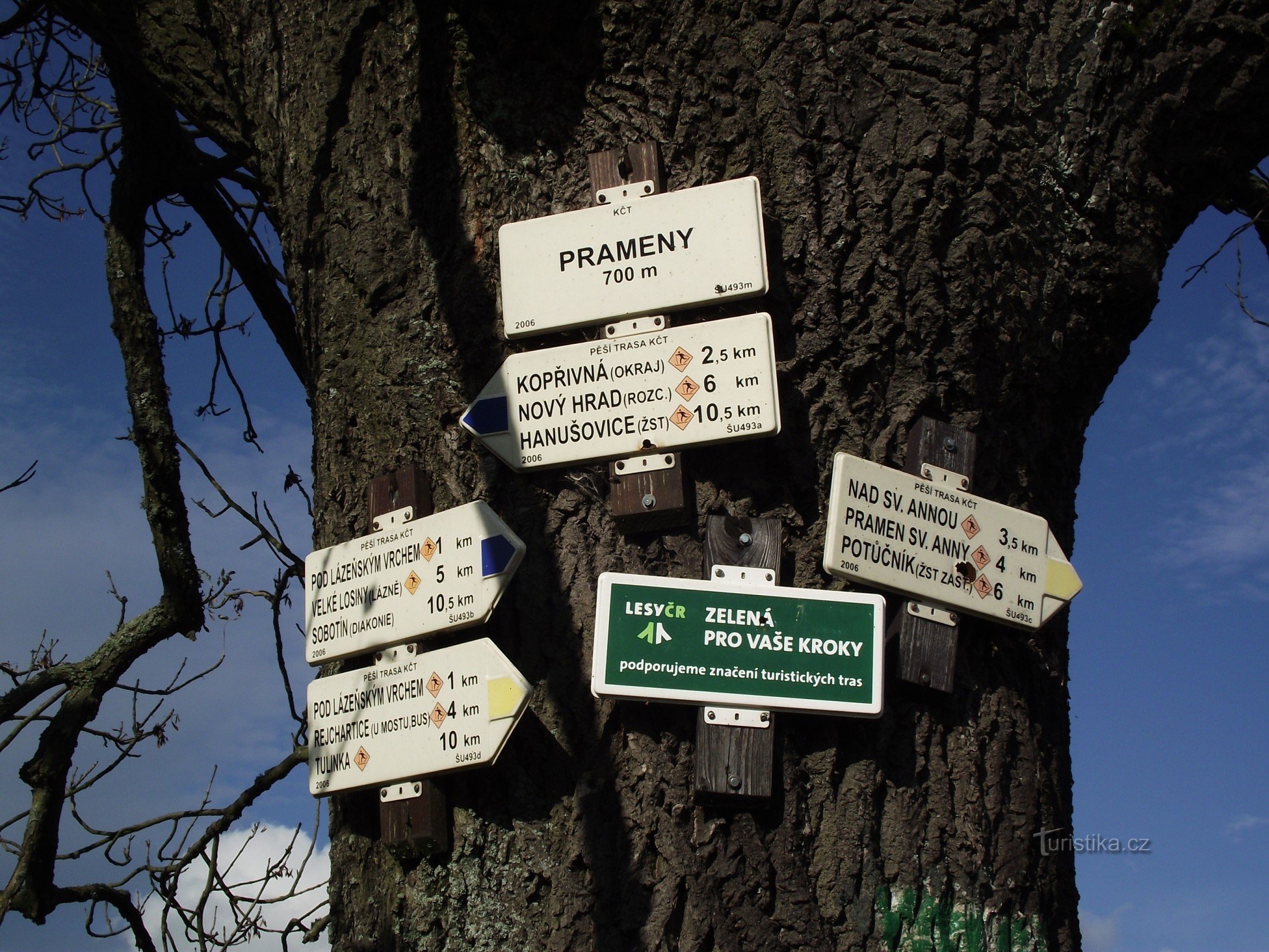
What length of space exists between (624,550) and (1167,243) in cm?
132

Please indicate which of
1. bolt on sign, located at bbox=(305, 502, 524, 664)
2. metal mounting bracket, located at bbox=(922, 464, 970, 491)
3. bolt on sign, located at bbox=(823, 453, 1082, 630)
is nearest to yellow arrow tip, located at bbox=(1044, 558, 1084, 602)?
bolt on sign, located at bbox=(823, 453, 1082, 630)

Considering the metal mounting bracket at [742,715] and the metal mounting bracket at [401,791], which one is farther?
the metal mounting bracket at [401,791]

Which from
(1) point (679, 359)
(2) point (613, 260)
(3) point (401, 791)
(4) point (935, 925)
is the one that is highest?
(2) point (613, 260)

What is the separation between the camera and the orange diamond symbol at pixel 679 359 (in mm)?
1766

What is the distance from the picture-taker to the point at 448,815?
1.67 metres

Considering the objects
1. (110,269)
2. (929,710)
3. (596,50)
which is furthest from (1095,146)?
(110,269)

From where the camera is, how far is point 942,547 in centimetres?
176

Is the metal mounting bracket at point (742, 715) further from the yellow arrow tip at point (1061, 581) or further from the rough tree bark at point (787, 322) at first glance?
the yellow arrow tip at point (1061, 581)

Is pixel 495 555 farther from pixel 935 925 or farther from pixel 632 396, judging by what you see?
pixel 935 925

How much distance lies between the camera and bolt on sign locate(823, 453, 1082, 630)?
167cm

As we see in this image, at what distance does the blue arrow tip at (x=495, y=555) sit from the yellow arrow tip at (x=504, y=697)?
6.7 inches

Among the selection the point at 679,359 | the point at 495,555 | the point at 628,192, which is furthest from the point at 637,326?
the point at 495,555

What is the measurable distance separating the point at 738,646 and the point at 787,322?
548 millimetres

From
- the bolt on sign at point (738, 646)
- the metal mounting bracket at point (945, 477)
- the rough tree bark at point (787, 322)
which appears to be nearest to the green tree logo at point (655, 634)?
the bolt on sign at point (738, 646)
